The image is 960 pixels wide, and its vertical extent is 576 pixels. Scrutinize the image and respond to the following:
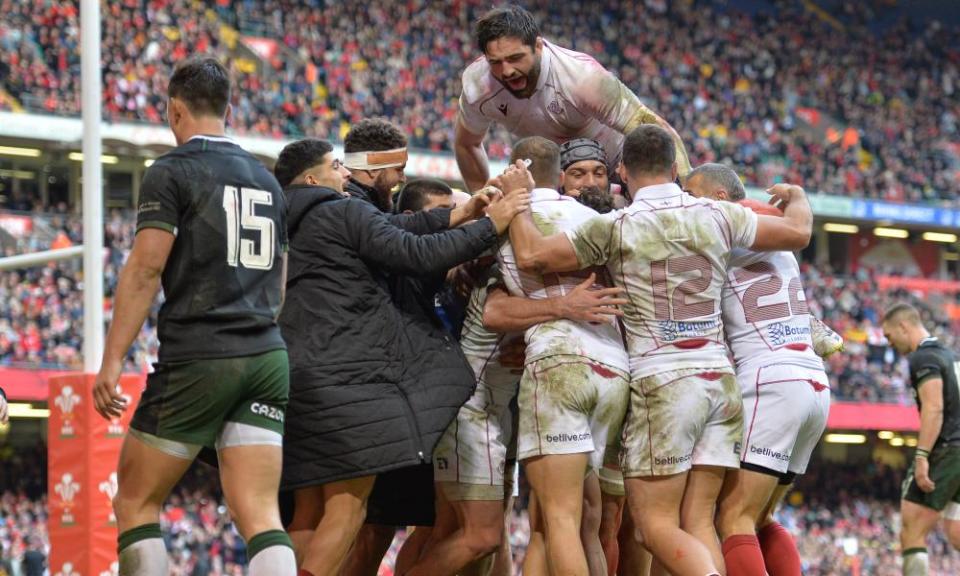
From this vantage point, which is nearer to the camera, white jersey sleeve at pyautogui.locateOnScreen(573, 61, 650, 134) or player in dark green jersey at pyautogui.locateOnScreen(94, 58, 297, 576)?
player in dark green jersey at pyautogui.locateOnScreen(94, 58, 297, 576)

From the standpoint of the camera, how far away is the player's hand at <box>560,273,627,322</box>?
6.18 m

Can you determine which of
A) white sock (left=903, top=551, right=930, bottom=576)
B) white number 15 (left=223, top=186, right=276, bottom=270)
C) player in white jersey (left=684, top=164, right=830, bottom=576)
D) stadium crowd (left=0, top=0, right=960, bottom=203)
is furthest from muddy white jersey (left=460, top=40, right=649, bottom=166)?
stadium crowd (left=0, top=0, right=960, bottom=203)

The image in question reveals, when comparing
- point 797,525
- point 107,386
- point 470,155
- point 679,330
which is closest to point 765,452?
point 679,330

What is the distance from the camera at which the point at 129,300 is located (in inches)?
203

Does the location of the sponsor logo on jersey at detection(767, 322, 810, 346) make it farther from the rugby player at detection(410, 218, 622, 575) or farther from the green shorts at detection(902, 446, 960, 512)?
the green shorts at detection(902, 446, 960, 512)

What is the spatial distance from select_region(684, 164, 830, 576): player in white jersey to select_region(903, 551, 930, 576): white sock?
200 inches

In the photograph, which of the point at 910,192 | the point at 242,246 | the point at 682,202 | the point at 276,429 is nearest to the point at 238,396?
the point at 276,429

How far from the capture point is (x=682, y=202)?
246 inches

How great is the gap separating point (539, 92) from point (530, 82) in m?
0.13

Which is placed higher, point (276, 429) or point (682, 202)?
point (682, 202)

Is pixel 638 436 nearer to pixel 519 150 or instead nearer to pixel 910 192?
pixel 519 150

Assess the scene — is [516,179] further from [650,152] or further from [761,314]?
[761,314]

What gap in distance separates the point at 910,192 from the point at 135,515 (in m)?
33.3

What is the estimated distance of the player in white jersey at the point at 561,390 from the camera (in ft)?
20.1
